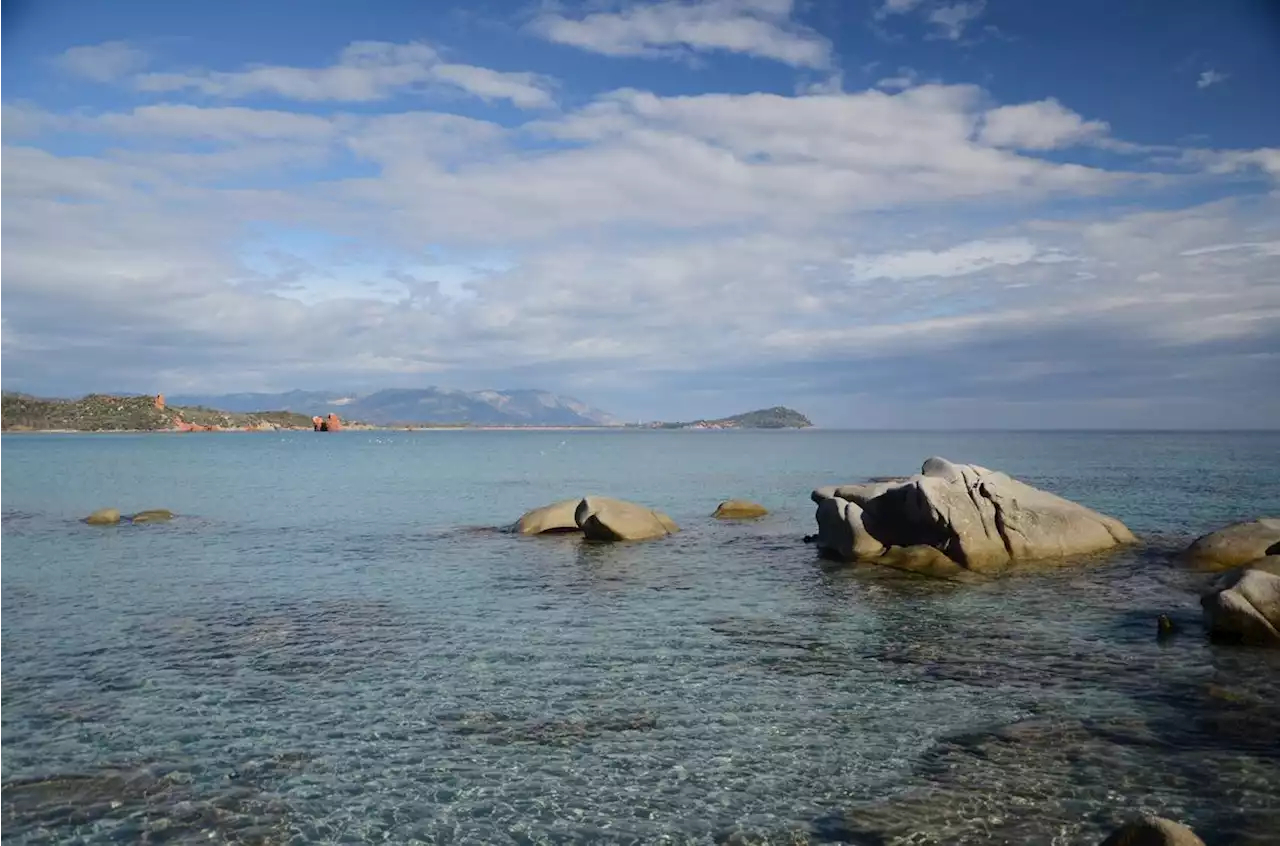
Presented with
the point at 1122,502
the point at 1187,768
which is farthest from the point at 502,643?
the point at 1122,502

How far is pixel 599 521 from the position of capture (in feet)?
112

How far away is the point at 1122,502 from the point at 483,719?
46.8m

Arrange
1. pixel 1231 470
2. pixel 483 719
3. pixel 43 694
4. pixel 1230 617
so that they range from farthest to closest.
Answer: pixel 1231 470 → pixel 1230 617 → pixel 43 694 → pixel 483 719

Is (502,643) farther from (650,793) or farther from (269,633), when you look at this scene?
(650,793)

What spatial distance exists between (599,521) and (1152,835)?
88.4 feet

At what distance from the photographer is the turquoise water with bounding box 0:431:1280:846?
33.2ft

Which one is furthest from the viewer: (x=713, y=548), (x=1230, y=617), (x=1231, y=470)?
(x=1231, y=470)

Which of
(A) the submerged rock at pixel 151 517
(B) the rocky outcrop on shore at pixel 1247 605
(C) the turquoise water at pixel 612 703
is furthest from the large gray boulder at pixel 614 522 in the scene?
(A) the submerged rock at pixel 151 517

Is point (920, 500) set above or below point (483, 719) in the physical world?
above

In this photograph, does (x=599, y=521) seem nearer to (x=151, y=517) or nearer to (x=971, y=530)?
(x=971, y=530)

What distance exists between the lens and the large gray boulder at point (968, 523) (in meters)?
28.0

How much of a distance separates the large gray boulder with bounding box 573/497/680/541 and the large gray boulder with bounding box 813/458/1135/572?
7.71 m

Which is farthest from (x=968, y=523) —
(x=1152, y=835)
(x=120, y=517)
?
(x=120, y=517)

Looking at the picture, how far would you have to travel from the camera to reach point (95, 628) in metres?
19.1
